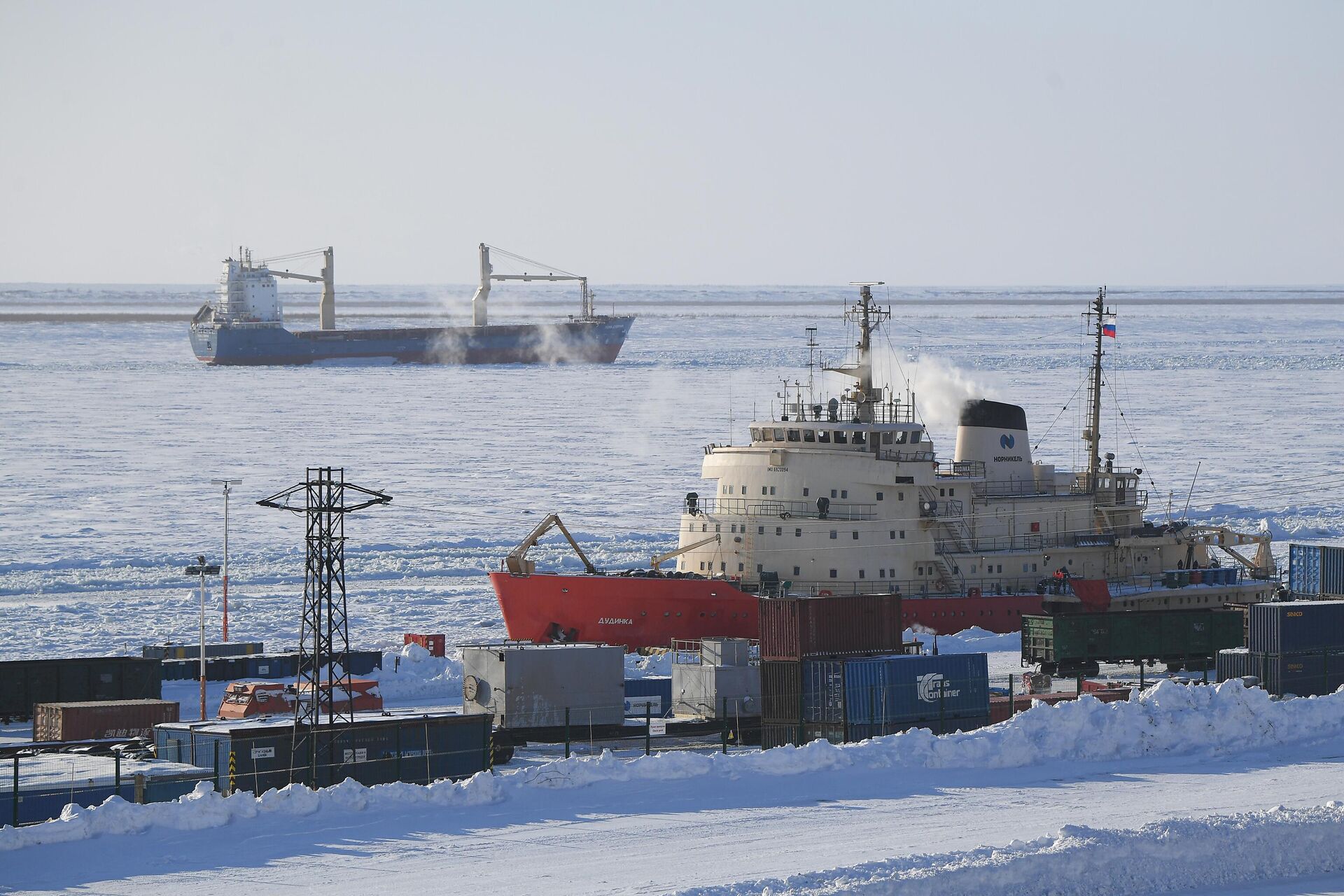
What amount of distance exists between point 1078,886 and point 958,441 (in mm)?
29258

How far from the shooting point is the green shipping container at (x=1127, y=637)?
124ft

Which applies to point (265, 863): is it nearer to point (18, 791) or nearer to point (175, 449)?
point (18, 791)

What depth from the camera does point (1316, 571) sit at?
4634cm

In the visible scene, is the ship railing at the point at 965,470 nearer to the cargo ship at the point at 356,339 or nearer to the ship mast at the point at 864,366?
the ship mast at the point at 864,366

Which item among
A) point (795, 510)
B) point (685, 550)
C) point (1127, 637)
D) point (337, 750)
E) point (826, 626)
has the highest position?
point (795, 510)

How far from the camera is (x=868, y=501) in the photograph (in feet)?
146

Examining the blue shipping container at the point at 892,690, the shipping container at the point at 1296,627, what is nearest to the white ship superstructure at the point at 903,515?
the shipping container at the point at 1296,627

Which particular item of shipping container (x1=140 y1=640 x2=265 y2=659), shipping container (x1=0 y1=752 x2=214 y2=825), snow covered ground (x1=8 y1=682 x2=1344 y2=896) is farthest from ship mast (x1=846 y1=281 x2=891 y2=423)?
shipping container (x1=0 y1=752 x2=214 y2=825)

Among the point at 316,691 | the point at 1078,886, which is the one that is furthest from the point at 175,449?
the point at 1078,886

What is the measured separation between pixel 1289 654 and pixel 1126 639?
16.9 feet

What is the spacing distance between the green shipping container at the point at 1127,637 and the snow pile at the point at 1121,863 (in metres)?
15.1

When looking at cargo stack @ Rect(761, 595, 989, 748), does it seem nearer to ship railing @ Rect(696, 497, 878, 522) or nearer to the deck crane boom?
ship railing @ Rect(696, 497, 878, 522)

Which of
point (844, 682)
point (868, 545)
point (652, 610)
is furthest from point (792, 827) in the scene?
point (868, 545)

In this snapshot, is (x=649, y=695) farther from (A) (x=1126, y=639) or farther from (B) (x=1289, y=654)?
(B) (x=1289, y=654)
